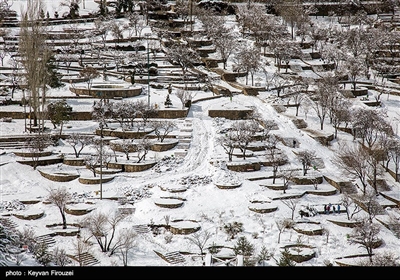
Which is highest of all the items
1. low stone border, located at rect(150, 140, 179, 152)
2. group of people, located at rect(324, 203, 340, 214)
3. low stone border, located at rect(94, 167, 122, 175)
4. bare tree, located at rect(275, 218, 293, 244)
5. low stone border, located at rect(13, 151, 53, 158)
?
low stone border, located at rect(150, 140, 179, 152)

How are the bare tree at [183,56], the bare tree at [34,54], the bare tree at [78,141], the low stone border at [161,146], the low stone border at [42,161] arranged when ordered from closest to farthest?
1. the low stone border at [42,161]
2. the bare tree at [78,141]
3. the low stone border at [161,146]
4. the bare tree at [34,54]
5. the bare tree at [183,56]

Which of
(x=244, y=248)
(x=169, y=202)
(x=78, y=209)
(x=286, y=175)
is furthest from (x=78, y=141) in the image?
(x=244, y=248)

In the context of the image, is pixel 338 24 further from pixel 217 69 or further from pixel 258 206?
pixel 258 206

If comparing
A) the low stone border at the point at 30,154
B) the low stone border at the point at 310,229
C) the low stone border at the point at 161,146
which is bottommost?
the low stone border at the point at 310,229

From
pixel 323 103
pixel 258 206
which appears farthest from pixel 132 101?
pixel 258 206

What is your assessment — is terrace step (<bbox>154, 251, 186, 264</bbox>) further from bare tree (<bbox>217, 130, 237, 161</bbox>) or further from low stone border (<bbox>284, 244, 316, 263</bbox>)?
bare tree (<bbox>217, 130, 237, 161</bbox>)

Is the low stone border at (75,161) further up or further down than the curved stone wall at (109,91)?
further down

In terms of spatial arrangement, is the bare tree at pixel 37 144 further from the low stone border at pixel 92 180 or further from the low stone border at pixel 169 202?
the low stone border at pixel 169 202

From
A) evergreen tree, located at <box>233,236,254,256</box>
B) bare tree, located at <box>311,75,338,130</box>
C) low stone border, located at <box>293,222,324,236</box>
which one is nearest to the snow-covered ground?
low stone border, located at <box>293,222,324,236</box>

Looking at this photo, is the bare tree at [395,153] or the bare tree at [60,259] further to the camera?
the bare tree at [395,153]

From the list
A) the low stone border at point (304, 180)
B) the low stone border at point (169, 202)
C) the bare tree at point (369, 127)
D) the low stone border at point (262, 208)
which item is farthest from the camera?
the bare tree at point (369, 127)

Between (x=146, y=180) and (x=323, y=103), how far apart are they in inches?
703

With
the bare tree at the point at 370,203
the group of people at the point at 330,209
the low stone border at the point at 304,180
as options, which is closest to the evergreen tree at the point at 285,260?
the group of people at the point at 330,209
